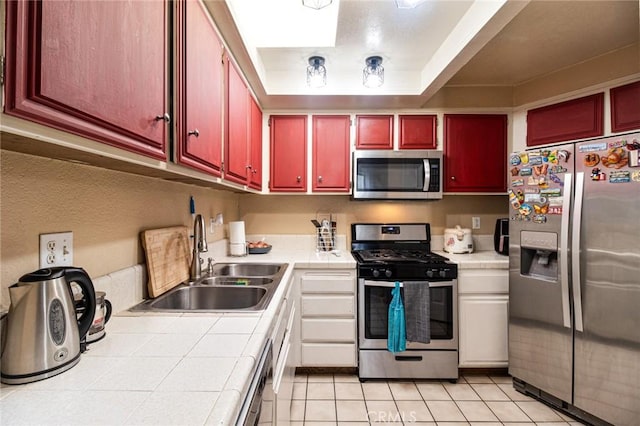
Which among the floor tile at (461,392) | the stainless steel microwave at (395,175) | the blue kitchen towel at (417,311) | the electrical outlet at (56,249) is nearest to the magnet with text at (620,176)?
the stainless steel microwave at (395,175)

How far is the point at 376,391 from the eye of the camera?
2.05m

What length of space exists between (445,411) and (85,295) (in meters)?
2.03

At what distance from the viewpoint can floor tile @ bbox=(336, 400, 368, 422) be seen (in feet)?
5.80

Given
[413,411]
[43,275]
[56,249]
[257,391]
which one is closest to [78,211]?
[56,249]

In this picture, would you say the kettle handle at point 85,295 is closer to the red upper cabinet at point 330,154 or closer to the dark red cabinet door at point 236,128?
the dark red cabinet door at point 236,128

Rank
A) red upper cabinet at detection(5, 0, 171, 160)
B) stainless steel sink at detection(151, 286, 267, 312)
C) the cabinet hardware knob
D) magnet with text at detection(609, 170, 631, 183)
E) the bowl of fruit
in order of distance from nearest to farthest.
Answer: red upper cabinet at detection(5, 0, 171, 160) < the cabinet hardware knob < stainless steel sink at detection(151, 286, 267, 312) < magnet with text at detection(609, 170, 631, 183) < the bowl of fruit

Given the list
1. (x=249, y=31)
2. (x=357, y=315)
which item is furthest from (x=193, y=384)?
(x=249, y=31)

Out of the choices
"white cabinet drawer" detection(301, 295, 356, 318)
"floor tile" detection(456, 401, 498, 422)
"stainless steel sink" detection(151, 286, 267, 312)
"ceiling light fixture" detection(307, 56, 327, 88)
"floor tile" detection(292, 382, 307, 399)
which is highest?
"ceiling light fixture" detection(307, 56, 327, 88)

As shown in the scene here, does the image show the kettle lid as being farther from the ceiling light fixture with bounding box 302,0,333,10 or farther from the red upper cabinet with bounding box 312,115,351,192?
the red upper cabinet with bounding box 312,115,351,192

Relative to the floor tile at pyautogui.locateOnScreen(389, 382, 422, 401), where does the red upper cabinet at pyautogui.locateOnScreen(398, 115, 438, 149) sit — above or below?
above

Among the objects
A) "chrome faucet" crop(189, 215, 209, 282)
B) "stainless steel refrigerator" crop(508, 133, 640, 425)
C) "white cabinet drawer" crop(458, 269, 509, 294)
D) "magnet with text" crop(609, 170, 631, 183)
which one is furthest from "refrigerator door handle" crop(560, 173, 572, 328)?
"chrome faucet" crop(189, 215, 209, 282)

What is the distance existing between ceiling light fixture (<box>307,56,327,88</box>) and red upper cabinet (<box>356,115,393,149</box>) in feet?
1.81

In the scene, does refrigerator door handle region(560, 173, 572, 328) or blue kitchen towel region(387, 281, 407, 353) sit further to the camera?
blue kitchen towel region(387, 281, 407, 353)

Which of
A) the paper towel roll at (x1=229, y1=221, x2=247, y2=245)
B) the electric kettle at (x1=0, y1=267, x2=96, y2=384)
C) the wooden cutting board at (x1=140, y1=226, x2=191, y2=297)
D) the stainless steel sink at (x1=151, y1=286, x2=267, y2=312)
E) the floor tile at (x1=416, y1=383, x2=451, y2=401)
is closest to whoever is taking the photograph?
the electric kettle at (x1=0, y1=267, x2=96, y2=384)
